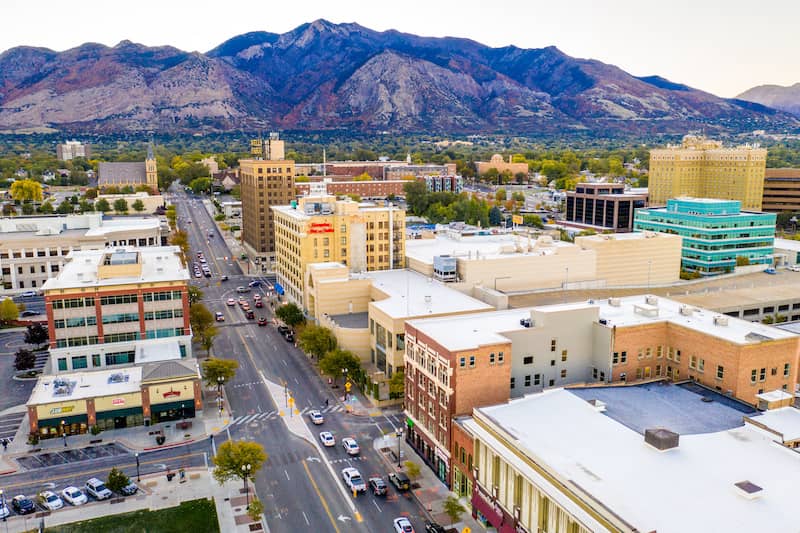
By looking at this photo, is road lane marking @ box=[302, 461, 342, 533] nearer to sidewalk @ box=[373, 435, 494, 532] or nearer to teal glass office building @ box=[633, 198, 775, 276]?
sidewalk @ box=[373, 435, 494, 532]

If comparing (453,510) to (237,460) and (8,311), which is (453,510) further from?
(8,311)

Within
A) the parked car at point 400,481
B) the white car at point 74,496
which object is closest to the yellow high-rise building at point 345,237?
the parked car at point 400,481

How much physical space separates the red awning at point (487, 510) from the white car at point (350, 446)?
51.6 ft

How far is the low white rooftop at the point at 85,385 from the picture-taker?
2840 inches

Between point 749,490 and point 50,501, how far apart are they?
5494 centimetres

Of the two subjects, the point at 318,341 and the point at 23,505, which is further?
the point at 318,341

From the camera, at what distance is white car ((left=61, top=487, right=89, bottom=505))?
57703mm

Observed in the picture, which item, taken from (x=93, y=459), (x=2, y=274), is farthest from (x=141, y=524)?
(x=2, y=274)

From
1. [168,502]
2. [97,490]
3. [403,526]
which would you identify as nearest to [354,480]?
[403,526]

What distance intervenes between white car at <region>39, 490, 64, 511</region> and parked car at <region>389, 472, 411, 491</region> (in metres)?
29.0

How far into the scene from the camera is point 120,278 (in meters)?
86.0

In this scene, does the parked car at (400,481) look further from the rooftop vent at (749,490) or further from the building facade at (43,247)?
the building facade at (43,247)

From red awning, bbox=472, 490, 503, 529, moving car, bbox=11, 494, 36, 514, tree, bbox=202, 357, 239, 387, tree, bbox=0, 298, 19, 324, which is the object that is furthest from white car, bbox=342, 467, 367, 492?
tree, bbox=0, 298, 19, 324

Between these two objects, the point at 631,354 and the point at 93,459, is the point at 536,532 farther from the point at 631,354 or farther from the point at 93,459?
the point at 93,459
